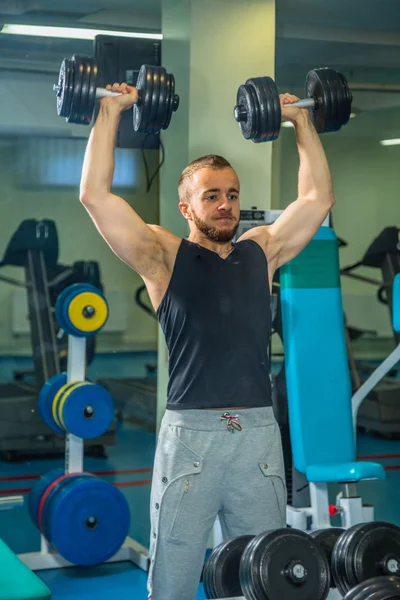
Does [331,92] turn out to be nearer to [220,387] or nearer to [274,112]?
[274,112]

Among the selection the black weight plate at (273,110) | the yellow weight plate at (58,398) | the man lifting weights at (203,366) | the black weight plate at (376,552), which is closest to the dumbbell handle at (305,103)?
the black weight plate at (273,110)

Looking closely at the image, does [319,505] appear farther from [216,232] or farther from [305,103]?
[305,103]

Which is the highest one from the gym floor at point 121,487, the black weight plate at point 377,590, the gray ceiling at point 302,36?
the gray ceiling at point 302,36

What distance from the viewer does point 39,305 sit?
14.7 feet

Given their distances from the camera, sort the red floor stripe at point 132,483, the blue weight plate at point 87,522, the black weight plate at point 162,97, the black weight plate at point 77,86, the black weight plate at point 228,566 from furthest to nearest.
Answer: the red floor stripe at point 132,483, the blue weight plate at point 87,522, the black weight plate at point 162,97, the black weight plate at point 77,86, the black weight plate at point 228,566

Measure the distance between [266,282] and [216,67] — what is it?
186 cm

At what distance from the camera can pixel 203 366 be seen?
245cm

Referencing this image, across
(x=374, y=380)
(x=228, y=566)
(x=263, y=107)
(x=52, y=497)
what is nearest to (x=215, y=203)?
(x=263, y=107)

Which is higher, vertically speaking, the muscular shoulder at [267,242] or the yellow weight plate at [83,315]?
the muscular shoulder at [267,242]

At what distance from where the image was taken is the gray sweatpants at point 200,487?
7.86ft

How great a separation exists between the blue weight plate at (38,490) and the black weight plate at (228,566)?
5.94ft

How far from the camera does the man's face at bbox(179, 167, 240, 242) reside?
8.41 ft

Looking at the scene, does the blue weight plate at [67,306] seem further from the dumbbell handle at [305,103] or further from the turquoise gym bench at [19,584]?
the dumbbell handle at [305,103]

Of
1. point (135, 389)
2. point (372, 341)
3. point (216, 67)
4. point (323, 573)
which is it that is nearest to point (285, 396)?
point (135, 389)
